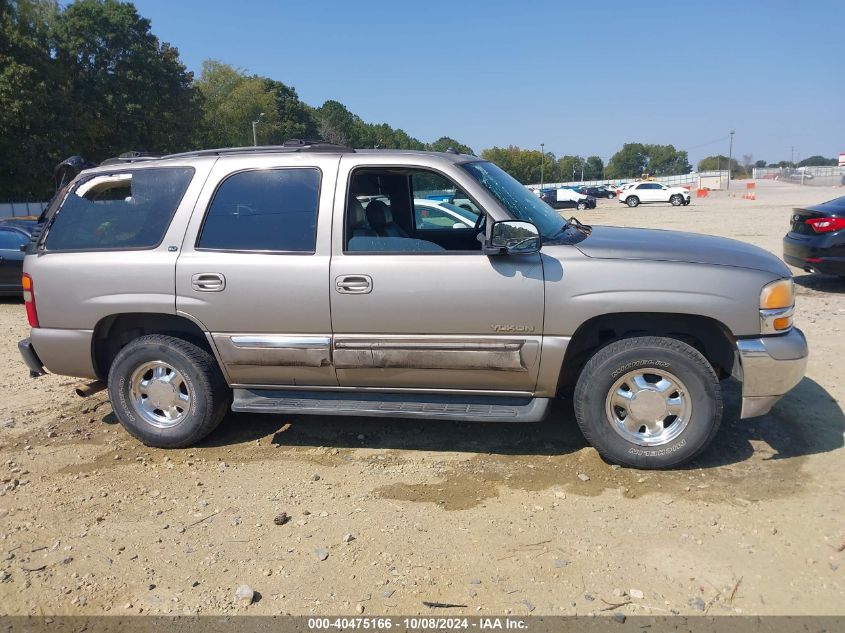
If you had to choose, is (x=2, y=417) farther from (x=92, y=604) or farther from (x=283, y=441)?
(x=92, y=604)

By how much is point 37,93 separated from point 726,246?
44.9 metres

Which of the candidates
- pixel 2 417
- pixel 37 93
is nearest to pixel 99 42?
pixel 37 93

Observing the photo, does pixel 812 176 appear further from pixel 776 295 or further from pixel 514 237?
pixel 514 237

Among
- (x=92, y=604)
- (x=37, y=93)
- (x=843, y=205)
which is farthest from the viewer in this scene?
(x=37, y=93)

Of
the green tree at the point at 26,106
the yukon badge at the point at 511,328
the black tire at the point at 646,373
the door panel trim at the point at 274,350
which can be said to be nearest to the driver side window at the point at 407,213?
the yukon badge at the point at 511,328

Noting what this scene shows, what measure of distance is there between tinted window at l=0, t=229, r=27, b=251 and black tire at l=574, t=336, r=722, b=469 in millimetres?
→ 10292

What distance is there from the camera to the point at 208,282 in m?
4.36

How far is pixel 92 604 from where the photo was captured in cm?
306

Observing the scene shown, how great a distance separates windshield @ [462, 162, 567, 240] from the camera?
4.30 meters

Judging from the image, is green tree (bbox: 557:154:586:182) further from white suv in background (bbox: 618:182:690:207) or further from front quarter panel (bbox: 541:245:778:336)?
front quarter panel (bbox: 541:245:778:336)

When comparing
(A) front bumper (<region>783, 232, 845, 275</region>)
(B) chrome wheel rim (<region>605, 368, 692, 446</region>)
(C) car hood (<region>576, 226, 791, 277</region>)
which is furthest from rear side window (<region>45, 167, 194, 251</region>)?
(A) front bumper (<region>783, 232, 845, 275</region>)

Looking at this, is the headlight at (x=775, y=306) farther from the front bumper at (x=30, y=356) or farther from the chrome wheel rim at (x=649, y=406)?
the front bumper at (x=30, y=356)

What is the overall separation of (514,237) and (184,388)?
2531mm

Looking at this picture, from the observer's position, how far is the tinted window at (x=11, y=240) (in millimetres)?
10930
